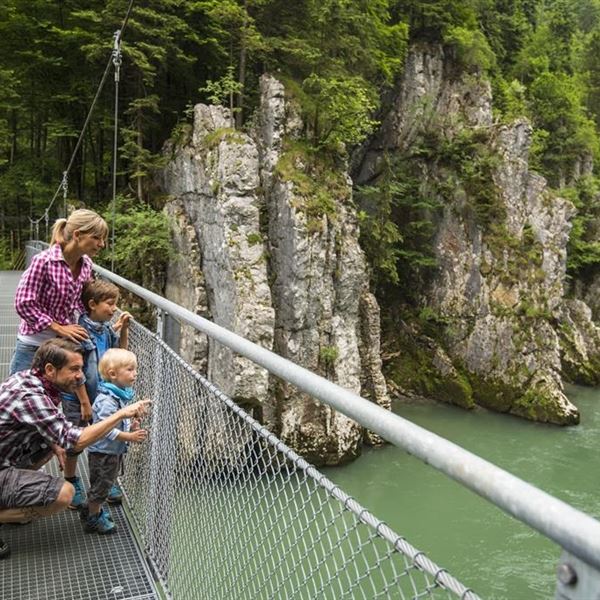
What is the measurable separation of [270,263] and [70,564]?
9.53 metres

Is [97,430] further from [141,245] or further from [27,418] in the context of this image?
[141,245]

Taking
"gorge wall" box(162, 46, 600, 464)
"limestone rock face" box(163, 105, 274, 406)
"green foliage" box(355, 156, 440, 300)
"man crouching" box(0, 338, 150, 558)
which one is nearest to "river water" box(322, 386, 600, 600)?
"gorge wall" box(162, 46, 600, 464)

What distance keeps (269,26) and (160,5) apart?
2.76m

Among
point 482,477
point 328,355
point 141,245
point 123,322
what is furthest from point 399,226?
point 482,477

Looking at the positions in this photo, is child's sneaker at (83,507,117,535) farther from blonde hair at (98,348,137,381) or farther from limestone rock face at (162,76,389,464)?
limestone rock face at (162,76,389,464)

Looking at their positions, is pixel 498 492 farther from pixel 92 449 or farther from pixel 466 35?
pixel 466 35

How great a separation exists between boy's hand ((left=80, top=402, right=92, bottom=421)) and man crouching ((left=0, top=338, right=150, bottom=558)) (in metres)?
0.32

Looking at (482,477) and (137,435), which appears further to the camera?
(137,435)

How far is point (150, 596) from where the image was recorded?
2.34m

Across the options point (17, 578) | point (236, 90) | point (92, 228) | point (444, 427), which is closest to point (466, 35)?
point (236, 90)

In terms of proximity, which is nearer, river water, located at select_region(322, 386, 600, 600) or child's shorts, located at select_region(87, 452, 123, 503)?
child's shorts, located at select_region(87, 452, 123, 503)

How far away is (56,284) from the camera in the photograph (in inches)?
111

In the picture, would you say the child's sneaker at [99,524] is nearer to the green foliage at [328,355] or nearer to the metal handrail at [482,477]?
the metal handrail at [482,477]

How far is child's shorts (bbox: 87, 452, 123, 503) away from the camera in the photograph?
105 inches
